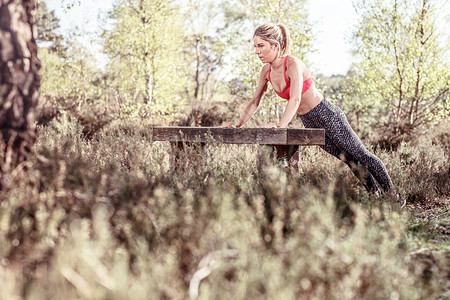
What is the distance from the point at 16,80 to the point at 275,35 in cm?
232

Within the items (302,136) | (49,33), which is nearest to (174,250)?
(302,136)

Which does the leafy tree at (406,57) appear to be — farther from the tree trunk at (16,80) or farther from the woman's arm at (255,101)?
the tree trunk at (16,80)

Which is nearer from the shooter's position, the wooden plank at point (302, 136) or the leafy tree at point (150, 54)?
the wooden plank at point (302, 136)

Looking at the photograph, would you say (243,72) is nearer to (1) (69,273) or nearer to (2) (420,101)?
(2) (420,101)

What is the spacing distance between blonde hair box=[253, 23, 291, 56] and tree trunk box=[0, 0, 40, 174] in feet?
6.65

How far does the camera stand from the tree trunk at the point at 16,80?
2.48 meters

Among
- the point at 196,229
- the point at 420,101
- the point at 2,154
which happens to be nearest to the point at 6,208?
the point at 2,154

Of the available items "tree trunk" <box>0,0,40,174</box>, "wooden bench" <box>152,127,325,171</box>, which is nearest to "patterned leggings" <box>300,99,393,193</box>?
"wooden bench" <box>152,127,325,171</box>

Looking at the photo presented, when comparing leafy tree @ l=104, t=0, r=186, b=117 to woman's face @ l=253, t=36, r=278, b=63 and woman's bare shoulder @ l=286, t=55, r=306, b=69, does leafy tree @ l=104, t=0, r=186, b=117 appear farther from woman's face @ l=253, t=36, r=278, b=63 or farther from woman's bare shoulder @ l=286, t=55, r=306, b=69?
woman's bare shoulder @ l=286, t=55, r=306, b=69

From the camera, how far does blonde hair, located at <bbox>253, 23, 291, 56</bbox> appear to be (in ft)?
12.9

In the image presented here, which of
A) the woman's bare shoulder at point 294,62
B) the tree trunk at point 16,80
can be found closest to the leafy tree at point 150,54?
the woman's bare shoulder at point 294,62

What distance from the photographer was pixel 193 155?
4.21 meters

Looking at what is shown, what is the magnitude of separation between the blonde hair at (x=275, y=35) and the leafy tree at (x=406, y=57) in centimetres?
675

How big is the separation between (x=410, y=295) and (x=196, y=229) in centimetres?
96
